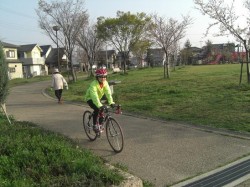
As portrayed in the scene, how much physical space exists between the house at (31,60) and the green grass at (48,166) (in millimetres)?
57510

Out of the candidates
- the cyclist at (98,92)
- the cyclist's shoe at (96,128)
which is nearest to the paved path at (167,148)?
the cyclist's shoe at (96,128)

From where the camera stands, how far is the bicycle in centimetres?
636

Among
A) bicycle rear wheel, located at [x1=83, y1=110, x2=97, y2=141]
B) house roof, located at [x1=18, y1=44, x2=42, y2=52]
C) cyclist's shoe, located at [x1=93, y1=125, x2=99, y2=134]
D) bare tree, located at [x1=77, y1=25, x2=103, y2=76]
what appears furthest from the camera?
house roof, located at [x1=18, y1=44, x2=42, y2=52]

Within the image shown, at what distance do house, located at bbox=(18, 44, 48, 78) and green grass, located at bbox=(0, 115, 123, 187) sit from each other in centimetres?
5751

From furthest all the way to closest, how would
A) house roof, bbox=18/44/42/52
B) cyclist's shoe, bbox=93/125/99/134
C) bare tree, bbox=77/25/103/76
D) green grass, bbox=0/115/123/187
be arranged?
house roof, bbox=18/44/42/52 → bare tree, bbox=77/25/103/76 → cyclist's shoe, bbox=93/125/99/134 → green grass, bbox=0/115/123/187

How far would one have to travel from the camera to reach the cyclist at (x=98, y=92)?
21.9 feet

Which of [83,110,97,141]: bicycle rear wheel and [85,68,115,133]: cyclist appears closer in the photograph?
[85,68,115,133]: cyclist

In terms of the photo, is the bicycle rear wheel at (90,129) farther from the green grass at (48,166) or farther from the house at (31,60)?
the house at (31,60)

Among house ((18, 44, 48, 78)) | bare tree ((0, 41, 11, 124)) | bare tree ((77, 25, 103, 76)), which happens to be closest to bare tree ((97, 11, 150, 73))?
bare tree ((77, 25, 103, 76))

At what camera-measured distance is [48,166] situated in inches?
185

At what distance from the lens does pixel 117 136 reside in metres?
6.42

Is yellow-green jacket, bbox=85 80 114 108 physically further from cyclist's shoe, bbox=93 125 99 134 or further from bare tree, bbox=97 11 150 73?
bare tree, bbox=97 11 150 73

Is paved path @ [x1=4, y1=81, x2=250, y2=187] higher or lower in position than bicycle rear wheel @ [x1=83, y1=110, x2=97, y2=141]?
lower

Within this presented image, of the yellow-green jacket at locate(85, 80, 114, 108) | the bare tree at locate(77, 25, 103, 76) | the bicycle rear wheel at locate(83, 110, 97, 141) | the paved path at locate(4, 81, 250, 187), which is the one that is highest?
the bare tree at locate(77, 25, 103, 76)
